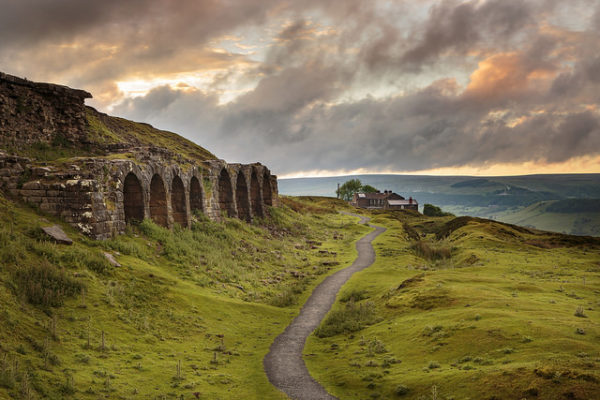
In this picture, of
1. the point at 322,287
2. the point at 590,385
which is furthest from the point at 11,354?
the point at 322,287

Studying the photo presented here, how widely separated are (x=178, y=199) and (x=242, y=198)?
56.9 ft

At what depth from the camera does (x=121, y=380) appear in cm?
1230

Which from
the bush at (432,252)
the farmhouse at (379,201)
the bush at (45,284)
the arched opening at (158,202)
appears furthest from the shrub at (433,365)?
the farmhouse at (379,201)

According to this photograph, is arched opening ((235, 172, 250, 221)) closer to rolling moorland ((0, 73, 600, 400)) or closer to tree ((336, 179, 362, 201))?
rolling moorland ((0, 73, 600, 400))

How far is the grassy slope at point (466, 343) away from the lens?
35.4 feet

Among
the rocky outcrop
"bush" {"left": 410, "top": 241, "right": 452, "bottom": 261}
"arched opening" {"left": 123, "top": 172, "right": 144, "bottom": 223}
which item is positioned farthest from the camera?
"bush" {"left": 410, "top": 241, "right": 452, "bottom": 261}

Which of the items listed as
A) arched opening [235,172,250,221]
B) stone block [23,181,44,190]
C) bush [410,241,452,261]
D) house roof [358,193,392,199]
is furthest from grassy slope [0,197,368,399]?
house roof [358,193,392,199]

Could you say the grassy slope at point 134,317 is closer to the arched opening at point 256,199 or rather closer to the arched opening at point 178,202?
the arched opening at point 178,202

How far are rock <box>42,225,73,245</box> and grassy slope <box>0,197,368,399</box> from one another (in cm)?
39

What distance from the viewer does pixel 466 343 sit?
47.6 ft

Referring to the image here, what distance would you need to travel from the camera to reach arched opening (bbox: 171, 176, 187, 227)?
33719 mm

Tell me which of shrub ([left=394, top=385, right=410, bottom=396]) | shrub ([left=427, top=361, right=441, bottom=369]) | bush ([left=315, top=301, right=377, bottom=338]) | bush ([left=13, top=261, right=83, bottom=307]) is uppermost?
bush ([left=13, top=261, right=83, bottom=307])

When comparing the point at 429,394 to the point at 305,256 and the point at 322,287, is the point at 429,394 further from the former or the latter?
the point at 305,256

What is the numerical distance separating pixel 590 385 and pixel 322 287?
67.4 feet
